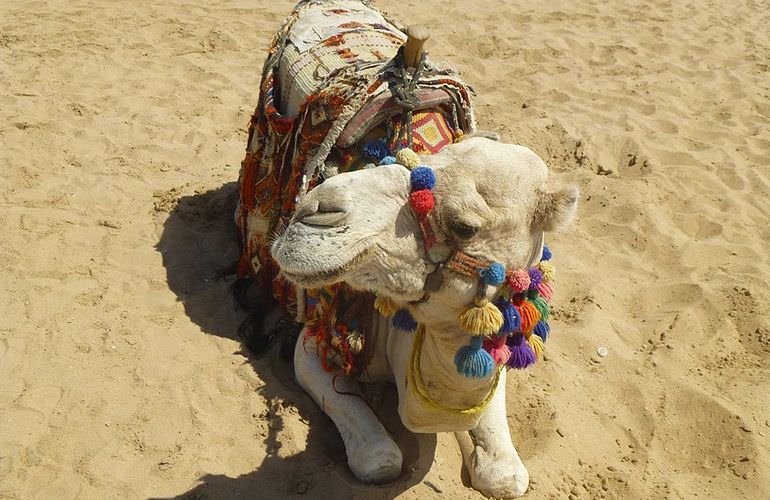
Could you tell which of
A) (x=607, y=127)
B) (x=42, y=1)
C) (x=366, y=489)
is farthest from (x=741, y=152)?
(x=42, y=1)

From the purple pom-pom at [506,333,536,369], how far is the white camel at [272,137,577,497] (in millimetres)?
84

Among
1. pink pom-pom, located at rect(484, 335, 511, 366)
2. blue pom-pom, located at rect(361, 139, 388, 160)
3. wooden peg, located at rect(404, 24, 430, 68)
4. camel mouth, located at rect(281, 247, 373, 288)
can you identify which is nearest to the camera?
camel mouth, located at rect(281, 247, 373, 288)

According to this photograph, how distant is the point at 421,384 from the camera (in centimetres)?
259

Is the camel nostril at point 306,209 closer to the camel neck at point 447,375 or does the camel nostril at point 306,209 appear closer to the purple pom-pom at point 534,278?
the camel neck at point 447,375

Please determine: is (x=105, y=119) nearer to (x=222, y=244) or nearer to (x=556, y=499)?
(x=222, y=244)

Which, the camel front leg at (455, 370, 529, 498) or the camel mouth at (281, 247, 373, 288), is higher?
the camel mouth at (281, 247, 373, 288)

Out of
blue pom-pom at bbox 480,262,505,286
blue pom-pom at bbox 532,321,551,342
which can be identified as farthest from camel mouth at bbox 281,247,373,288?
blue pom-pom at bbox 532,321,551,342

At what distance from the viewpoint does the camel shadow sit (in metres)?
2.89

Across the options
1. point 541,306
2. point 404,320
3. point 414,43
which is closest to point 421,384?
point 404,320

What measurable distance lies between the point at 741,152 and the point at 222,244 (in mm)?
4092

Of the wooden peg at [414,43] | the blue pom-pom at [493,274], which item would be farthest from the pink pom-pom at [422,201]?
the wooden peg at [414,43]

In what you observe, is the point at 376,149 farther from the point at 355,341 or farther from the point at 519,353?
the point at 519,353

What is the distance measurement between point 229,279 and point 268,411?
1.17 meters

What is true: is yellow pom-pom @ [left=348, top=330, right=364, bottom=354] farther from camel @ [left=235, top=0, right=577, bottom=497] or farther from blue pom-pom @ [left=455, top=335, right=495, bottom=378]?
blue pom-pom @ [left=455, top=335, right=495, bottom=378]
